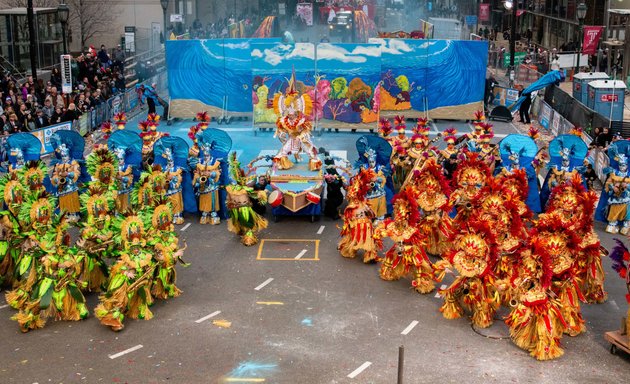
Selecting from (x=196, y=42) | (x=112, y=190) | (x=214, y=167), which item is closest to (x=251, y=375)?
(x=112, y=190)

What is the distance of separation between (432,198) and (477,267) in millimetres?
2961

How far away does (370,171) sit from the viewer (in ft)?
58.3

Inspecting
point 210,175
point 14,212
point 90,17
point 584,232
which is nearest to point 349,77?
point 210,175

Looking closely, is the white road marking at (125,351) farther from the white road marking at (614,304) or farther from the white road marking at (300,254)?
the white road marking at (614,304)

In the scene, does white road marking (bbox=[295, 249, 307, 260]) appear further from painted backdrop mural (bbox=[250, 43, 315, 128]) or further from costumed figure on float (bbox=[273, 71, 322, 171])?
painted backdrop mural (bbox=[250, 43, 315, 128])

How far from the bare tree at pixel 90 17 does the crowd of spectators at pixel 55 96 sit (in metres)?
8.78

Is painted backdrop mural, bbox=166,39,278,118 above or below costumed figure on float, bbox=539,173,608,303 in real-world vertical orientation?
above

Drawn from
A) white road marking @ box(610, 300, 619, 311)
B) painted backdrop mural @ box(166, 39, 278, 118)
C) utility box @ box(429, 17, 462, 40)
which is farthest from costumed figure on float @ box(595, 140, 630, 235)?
utility box @ box(429, 17, 462, 40)

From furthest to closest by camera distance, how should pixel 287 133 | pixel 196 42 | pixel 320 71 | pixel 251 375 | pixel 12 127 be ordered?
pixel 196 42
pixel 320 71
pixel 12 127
pixel 287 133
pixel 251 375

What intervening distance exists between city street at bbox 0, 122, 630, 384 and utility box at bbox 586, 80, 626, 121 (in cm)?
1410

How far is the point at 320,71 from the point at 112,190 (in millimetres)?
13968

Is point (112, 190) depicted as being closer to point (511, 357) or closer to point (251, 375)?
point (251, 375)

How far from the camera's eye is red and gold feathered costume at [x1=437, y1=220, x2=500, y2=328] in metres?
14.0

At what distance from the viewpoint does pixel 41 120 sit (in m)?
25.5
